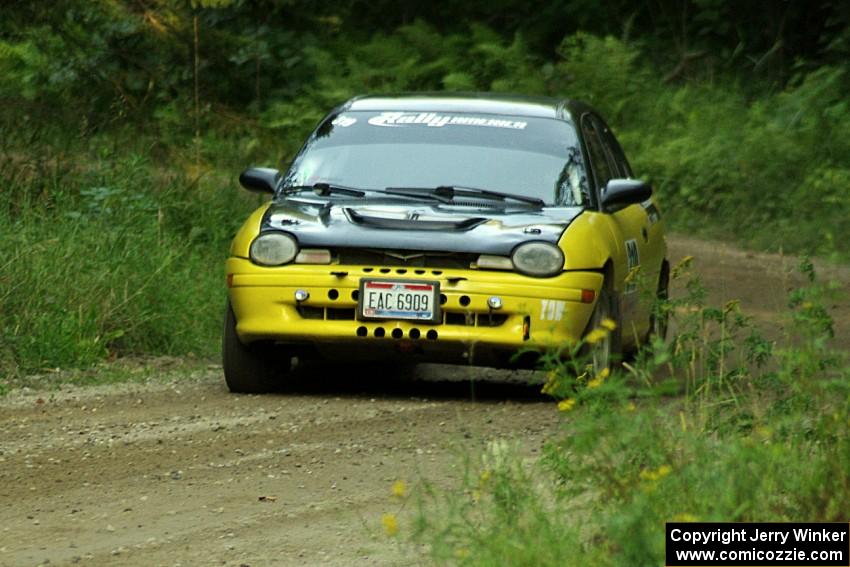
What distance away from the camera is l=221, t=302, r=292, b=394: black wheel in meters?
9.10

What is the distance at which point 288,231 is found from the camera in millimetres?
8898

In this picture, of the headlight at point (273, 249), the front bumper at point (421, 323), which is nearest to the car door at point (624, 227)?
the front bumper at point (421, 323)

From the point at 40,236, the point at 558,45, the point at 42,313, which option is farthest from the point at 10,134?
the point at 558,45

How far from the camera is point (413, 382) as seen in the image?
396 inches

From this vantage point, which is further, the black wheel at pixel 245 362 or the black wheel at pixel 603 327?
the black wheel at pixel 245 362

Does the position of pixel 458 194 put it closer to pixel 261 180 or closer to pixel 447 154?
pixel 447 154

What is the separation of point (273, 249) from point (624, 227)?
2140 millimetres

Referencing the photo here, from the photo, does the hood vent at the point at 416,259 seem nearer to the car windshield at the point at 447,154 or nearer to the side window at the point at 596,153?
the car windshield at the point at 447,154

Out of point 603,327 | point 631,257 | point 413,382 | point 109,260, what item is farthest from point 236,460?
point 109,260

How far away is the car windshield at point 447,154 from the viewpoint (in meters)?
9.56

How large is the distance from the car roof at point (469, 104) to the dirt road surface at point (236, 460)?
4.90 feet

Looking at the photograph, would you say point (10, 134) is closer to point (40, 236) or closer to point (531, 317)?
point (40, 236)

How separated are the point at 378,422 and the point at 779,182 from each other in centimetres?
1167

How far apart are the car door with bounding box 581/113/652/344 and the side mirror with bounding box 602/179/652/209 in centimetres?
11
